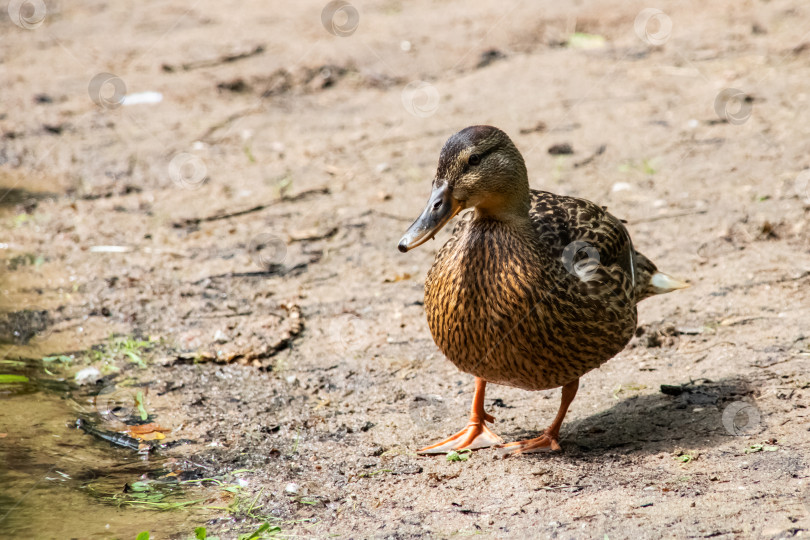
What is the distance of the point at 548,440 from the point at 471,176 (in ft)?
4.44

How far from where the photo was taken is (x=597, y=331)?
3701 mm

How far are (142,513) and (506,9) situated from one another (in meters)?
7.72

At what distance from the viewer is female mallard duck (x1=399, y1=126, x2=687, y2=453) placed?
3.51 m

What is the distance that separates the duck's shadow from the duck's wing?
0.54 meters

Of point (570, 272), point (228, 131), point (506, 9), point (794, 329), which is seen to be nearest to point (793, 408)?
point (794, 329)

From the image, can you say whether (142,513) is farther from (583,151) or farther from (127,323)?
(583,151)

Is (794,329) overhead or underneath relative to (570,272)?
underneath

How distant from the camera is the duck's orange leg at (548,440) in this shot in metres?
3.90

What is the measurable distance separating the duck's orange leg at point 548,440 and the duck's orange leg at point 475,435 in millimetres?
101

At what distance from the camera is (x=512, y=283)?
3.57 metres
